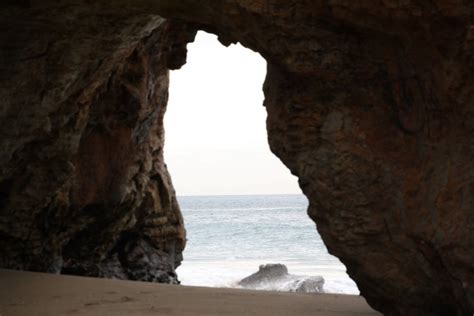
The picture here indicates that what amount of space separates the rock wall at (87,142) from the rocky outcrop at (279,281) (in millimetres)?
5059

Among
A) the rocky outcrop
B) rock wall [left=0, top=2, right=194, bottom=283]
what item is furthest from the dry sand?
the rocky outcrop

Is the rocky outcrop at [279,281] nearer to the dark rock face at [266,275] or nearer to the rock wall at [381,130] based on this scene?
the dark rock face at [266,275]

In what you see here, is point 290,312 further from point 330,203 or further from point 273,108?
point 273,108

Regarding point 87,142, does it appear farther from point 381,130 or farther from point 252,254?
point 252,254

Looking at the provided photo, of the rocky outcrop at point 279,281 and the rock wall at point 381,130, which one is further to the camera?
the rocky outcrop at point 279,281

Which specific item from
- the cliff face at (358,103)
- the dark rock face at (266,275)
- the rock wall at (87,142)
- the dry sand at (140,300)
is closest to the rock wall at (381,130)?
the cliff face at (358,103)

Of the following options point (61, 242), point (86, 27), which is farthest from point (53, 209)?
point (86, 27)

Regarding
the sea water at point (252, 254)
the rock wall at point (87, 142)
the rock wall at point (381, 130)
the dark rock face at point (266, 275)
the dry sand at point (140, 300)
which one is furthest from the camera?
the sea water at point (252, 254)

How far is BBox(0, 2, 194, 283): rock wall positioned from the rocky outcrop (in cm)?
506

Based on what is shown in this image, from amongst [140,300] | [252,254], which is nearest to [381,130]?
[140,300]

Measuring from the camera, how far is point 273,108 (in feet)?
22.4

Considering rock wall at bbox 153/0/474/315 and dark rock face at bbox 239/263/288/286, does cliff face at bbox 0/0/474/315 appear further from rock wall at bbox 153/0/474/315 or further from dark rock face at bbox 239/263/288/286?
dark rock face at bbox 239/263/288/286

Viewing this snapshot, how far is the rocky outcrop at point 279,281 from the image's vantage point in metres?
19.2

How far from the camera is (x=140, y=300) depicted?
801 centimetres
